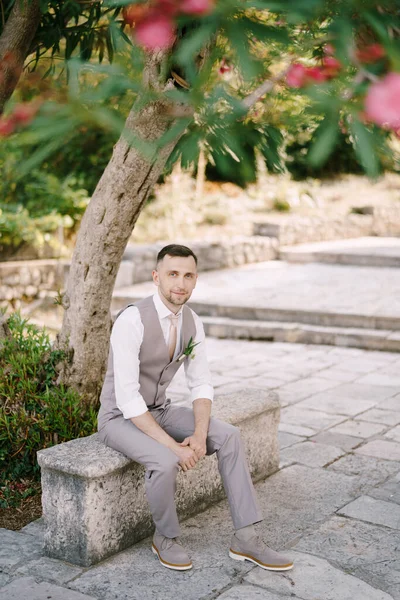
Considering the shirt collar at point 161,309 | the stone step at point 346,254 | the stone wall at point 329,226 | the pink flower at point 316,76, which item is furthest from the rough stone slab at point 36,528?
the stone wall at point 329,226

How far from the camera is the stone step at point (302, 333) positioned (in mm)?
8141

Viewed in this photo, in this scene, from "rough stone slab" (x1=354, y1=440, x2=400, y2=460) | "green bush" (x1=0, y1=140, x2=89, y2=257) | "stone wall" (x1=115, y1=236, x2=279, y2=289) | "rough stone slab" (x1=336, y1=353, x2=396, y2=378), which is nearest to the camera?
"rough stone slab" (x1=354, y1=440, x2=400, y2=460)

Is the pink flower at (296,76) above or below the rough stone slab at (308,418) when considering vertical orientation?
above

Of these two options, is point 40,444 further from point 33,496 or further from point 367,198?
point 367,198

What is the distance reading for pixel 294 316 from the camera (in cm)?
892

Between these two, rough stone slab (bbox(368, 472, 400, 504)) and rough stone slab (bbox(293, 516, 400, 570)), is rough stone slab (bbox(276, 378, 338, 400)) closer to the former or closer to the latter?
rough stone slab (bbox(368, 472, 400, 504))

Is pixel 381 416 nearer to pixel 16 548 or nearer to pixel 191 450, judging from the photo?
pixel 191 450

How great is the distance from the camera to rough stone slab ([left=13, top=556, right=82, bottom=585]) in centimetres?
308

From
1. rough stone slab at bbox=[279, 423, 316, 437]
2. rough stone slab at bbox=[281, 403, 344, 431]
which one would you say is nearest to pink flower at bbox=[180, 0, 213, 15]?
rough stone slab at bbox=[279, 423, 316, 437]

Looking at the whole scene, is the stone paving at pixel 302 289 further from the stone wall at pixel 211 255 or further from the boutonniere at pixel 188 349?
the boutonniere at pixel 188 349

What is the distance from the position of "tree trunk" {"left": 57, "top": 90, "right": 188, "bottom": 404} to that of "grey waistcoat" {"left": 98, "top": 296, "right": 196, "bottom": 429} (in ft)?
2.07

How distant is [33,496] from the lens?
381 cm

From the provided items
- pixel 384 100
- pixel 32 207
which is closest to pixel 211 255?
pixel 32 207

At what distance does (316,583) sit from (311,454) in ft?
5.54
